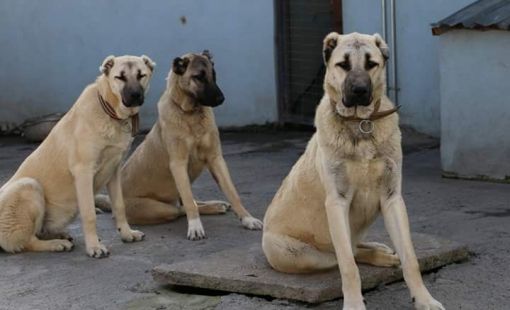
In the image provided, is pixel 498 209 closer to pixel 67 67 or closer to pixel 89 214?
pixel 89 214

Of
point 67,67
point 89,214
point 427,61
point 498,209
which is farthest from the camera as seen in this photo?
point 67,67

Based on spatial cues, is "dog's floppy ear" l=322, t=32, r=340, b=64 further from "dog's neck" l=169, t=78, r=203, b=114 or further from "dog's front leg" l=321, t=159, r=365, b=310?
"dog's neck" l=169, t=78, r=203, b=114

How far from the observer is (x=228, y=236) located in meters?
7.81

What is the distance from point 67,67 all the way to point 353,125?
27.6ft

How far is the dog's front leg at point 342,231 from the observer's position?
541 cm

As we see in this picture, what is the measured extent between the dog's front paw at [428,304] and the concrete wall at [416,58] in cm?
561

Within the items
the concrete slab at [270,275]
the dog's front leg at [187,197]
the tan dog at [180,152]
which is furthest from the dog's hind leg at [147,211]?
the concrete slab at [270,275]

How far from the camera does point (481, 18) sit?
879 cm

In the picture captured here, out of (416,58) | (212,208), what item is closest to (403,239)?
(212,208)

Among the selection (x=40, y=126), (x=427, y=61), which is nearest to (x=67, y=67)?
(x=40, y=126)

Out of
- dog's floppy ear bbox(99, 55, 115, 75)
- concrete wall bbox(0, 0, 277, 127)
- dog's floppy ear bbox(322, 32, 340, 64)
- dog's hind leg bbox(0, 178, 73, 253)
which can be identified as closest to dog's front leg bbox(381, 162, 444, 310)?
dog's floppy ear bbox(322, 32, 340, 64)

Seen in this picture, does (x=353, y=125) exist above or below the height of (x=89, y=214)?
above

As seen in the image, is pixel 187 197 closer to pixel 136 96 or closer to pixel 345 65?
pixel 136 96

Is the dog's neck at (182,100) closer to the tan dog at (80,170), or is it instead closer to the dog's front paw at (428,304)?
the tan dog at (80,170)
